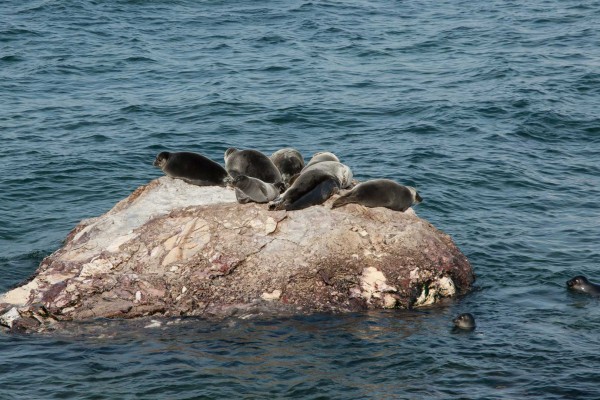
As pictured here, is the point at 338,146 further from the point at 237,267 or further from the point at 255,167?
the point at 237,267

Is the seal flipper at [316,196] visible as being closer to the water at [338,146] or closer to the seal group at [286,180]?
the seal group at [286,180]

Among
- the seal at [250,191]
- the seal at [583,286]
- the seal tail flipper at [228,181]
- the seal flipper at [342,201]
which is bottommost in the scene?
the seal at [583,286]

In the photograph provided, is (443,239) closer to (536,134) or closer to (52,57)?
(536,134)

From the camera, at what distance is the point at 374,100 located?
22.8 m

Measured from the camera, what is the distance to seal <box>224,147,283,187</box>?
12758 millimetres

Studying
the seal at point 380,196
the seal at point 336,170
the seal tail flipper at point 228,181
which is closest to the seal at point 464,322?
the seal at point 380,196

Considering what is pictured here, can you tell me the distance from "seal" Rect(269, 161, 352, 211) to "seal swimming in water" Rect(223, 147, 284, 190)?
0.65m

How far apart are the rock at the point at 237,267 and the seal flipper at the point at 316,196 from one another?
3.5 inches

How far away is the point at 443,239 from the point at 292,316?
247 centimetres

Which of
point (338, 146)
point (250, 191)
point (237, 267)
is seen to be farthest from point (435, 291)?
point (338, 146)

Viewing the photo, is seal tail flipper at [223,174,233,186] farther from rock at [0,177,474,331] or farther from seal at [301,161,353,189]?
seal at [301,161,353,189]

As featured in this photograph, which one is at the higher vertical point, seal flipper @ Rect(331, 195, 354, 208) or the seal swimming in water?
the seal swimming in water

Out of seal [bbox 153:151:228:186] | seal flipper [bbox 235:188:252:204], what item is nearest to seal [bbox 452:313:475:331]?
seal flipper [bbox 235:188:252:204]

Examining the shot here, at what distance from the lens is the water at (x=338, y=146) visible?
1028 centimetres
